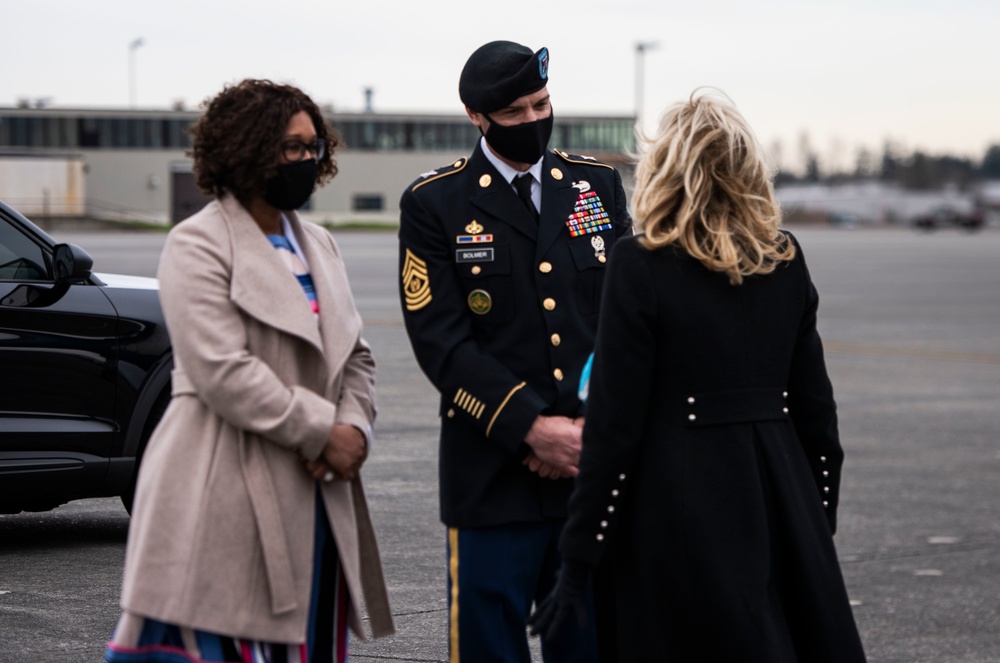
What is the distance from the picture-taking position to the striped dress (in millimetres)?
3066

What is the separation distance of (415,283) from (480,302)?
164 mm

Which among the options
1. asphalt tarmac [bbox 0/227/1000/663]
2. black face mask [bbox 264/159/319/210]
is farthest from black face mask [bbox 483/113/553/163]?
asphalt tarmac [bbox 0/227/1000/663]

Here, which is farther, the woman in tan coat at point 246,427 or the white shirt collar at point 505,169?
the white shirt collar at point 505,169

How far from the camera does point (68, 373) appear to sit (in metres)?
6.50

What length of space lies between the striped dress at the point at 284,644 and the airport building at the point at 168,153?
76611mm

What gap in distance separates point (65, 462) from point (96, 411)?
0.27 metres

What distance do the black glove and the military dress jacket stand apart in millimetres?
392

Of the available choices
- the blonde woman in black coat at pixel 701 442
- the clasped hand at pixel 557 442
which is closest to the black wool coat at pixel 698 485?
the blonde woman in black coat at pixel 701 442

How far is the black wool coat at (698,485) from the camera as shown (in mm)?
3129

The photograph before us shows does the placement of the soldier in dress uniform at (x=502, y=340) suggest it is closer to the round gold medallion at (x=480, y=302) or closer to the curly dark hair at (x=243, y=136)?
the round gold medallion at (x=480, y=302)

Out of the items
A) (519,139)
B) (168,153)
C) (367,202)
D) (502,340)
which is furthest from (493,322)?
(367,202)

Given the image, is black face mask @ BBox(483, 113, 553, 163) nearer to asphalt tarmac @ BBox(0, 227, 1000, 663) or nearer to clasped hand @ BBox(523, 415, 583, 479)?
clasped hand @ BBox(523, 415, 583, 479)

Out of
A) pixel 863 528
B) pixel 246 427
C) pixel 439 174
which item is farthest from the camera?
pixel 863 528

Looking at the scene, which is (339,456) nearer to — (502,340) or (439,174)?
(502,340)
